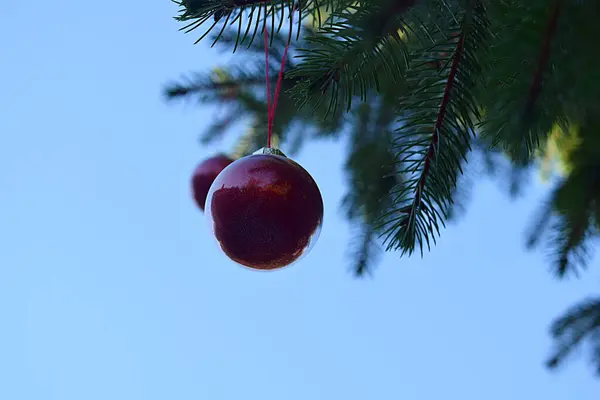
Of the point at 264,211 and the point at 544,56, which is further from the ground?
the point at 264,211

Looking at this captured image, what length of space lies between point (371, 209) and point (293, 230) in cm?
92

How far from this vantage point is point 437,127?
3.36ft

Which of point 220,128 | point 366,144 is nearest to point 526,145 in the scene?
point 366,144

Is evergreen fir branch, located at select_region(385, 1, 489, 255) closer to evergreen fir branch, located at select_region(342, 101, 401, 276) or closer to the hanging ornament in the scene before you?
the hanging ornament

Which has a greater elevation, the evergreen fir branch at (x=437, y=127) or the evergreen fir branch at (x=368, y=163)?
the evergreen fir branch at (x=368, y=163)

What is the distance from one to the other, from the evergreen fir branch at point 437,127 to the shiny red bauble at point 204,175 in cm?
76

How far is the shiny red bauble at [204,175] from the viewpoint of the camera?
170 cm

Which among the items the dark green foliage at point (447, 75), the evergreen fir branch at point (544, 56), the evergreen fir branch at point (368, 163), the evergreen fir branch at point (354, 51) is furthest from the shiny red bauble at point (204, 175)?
the evergreen fir branch at point (544, 56)

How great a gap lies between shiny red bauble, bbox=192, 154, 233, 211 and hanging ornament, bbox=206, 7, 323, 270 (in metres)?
0.56

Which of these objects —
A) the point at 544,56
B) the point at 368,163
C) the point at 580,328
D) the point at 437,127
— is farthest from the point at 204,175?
the point at 580,328

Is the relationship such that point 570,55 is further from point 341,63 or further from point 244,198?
point 244,198

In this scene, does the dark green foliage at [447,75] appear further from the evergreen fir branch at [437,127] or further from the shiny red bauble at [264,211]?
the shiny red bauble at [264,211]

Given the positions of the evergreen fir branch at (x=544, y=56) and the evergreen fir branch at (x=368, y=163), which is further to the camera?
the evergreen fir branch at (x=368, y=163)

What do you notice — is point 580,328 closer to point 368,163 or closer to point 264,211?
point 368,163
